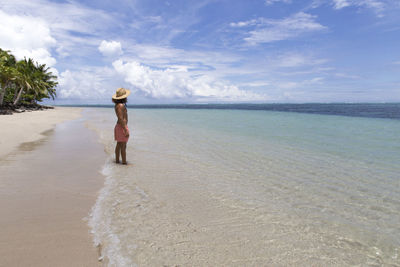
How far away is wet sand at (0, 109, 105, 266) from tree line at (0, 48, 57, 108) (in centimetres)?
3777

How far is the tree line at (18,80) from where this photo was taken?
3628 centimetres

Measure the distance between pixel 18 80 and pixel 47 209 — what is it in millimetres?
46418

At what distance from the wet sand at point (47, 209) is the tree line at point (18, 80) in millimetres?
37766

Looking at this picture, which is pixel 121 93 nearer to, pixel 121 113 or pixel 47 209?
pixel 121 113

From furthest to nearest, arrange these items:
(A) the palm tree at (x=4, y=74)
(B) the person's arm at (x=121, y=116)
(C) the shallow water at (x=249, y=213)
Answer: (A) the palm tree at (x=4, y=74) < (B) the person's arm at (x=121, y=116) < (C) the shallow water at (x=249, y=213)

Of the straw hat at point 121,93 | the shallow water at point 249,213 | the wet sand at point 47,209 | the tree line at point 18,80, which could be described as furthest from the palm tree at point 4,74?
the shallow water at point 249,213

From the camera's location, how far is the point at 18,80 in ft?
130

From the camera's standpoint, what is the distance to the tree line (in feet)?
119

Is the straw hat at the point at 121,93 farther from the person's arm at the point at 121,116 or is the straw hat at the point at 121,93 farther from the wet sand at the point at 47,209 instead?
the wet sand at the point at 47,209

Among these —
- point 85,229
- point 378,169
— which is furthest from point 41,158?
point 378,169

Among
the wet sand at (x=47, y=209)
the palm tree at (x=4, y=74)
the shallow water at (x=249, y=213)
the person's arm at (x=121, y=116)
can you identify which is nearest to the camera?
the wet sand at (x=47, y=209)

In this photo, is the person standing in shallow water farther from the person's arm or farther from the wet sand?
the wet sand

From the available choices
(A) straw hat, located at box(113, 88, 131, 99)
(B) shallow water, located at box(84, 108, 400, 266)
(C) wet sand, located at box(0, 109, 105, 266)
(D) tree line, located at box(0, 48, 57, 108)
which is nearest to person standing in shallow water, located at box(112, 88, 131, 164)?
(A) straw hat, located at box(113, 88, 131, 99)

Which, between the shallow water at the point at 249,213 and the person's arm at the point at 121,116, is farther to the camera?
the person's arm at the point at 121,116
